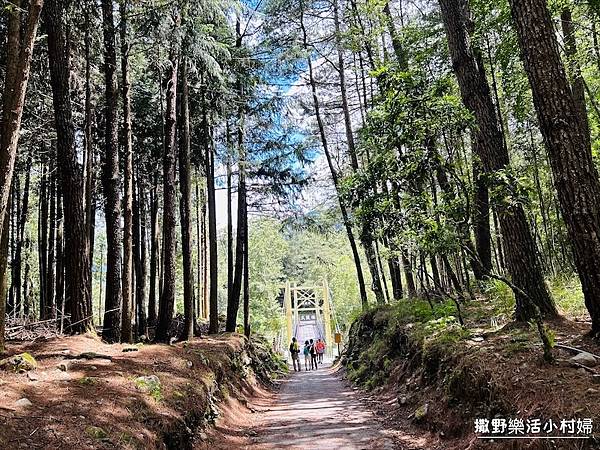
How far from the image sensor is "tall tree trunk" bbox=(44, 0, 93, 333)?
23.8 ft

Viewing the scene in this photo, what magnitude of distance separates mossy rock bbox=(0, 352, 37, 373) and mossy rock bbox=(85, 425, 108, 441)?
1681 millimetres

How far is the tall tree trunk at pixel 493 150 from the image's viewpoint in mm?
5836

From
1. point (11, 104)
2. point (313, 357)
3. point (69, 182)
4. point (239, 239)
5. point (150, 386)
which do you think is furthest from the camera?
point (313, 357)

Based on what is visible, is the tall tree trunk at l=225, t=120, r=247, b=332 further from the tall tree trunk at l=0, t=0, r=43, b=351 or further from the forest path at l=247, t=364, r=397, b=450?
the tall tree trunk at l=0, t=0, r=43, b=351

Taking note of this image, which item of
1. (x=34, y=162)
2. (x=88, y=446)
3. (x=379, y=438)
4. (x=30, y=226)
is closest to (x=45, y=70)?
(x=34, y=162)

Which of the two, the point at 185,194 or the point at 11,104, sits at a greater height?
the point at 185,194

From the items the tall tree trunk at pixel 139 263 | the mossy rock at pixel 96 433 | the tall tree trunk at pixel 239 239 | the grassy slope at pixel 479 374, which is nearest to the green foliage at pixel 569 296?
the grassy slope at pixel 479 374

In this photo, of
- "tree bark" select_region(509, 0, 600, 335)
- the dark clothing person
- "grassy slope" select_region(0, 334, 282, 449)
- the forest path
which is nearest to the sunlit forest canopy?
"tree bark" select_region(509, 0, 600, 335)

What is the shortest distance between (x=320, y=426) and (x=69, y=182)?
17.6 feet

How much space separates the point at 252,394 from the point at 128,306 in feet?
13.2

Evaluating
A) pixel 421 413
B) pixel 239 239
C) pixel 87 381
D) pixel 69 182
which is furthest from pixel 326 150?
pixel 87 381

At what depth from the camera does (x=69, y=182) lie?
736cm

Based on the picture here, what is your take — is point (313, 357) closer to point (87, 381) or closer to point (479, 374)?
point (87, 381)

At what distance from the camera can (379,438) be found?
5.58 metres
